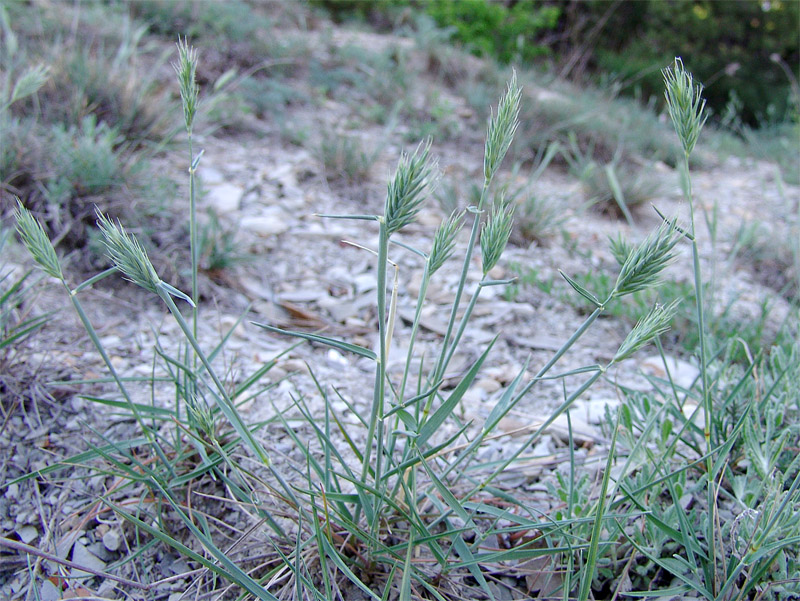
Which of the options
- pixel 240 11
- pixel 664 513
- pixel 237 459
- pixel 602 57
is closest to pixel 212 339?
pixel 237 459

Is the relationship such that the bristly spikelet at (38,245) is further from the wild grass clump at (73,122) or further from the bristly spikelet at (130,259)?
the wild grass clump at (73,122)

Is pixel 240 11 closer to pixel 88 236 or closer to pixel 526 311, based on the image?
pixel 88 236

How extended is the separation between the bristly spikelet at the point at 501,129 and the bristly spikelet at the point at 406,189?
0.33 feet

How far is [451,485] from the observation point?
112cm

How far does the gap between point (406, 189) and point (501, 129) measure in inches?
7.2

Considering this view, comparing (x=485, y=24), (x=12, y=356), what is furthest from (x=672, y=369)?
(x=485, y=24)

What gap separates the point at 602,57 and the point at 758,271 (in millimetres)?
4864

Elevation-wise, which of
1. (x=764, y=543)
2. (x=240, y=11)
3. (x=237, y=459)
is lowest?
(x=237, y=459)

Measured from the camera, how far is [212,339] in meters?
1.75

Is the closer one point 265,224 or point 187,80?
point 187,80

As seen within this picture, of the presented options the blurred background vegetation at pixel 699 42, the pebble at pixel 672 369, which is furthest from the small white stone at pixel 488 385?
the blurred background vegetation at pixel 699 42

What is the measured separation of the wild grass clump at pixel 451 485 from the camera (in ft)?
2.61

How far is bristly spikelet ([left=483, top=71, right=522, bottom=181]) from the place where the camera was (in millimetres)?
764

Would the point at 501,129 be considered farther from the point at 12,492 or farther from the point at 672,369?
the point at 672,369
